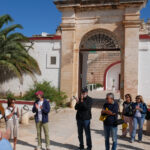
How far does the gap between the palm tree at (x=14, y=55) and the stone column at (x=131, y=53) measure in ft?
16.7

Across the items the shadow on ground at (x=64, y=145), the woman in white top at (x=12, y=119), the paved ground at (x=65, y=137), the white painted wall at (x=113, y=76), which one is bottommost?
the shadow on ground at (x=64, y=145)

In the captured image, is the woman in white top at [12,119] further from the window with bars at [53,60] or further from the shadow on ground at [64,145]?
the window with bars at [53,60]

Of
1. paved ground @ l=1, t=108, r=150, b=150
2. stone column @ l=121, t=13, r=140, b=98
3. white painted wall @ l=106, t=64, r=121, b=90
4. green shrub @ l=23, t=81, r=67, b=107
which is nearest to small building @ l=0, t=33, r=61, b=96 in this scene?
green shrub @ l=23, t=81, r=67, b=107

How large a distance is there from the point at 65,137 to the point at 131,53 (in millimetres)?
6281

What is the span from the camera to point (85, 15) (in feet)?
37.6

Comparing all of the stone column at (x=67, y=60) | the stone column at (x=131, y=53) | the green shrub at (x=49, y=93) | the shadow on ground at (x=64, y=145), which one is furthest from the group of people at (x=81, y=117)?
the stone column at (x=67, y=60)

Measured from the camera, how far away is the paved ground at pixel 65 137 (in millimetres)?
5410

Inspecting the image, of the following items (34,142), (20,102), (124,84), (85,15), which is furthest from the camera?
(85,15)

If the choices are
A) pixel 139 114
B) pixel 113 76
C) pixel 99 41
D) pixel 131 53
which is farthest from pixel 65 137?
pixel 113 76

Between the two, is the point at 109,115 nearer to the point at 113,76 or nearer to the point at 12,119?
the point at 12,119

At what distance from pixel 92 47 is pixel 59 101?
12.3ft

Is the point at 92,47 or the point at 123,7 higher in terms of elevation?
the point at 123,7

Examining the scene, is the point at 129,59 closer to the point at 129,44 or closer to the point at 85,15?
the point at 129,44

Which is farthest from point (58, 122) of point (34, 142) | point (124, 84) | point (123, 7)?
point (123, 7)
